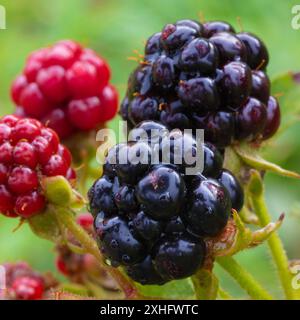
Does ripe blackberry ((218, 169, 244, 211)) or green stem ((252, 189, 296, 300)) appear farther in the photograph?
green stem ((252, 189, 296, 300))

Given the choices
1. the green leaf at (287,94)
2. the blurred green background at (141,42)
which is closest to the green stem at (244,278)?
the green leaf at (287,94)

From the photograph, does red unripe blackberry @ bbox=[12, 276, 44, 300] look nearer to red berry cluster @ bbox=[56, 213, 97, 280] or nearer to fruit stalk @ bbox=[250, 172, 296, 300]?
red berry cluster @ bbox=[56, 213, 97, 280]

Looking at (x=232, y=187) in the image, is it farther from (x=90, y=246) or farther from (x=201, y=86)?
(x=90, y=246)

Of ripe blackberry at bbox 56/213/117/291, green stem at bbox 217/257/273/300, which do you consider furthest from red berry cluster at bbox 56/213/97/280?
green stem at bbox 217/257/273/300

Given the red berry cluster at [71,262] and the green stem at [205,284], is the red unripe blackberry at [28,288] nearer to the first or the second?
the red berry cluster at [71,262]

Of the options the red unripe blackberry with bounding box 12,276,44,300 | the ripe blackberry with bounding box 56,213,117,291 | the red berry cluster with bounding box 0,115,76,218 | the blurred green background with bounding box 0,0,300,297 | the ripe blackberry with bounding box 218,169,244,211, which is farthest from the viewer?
the blurred green background with bounding box 0,0,300,297

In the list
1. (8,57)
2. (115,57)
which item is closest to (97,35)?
(115,57)

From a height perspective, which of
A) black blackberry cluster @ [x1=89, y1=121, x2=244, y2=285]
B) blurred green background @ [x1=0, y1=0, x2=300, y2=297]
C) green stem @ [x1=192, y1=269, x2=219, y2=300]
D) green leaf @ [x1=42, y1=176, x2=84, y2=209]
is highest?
black blackberry cluster @ [x1=89, y1=121, x2=244, y2=285]
